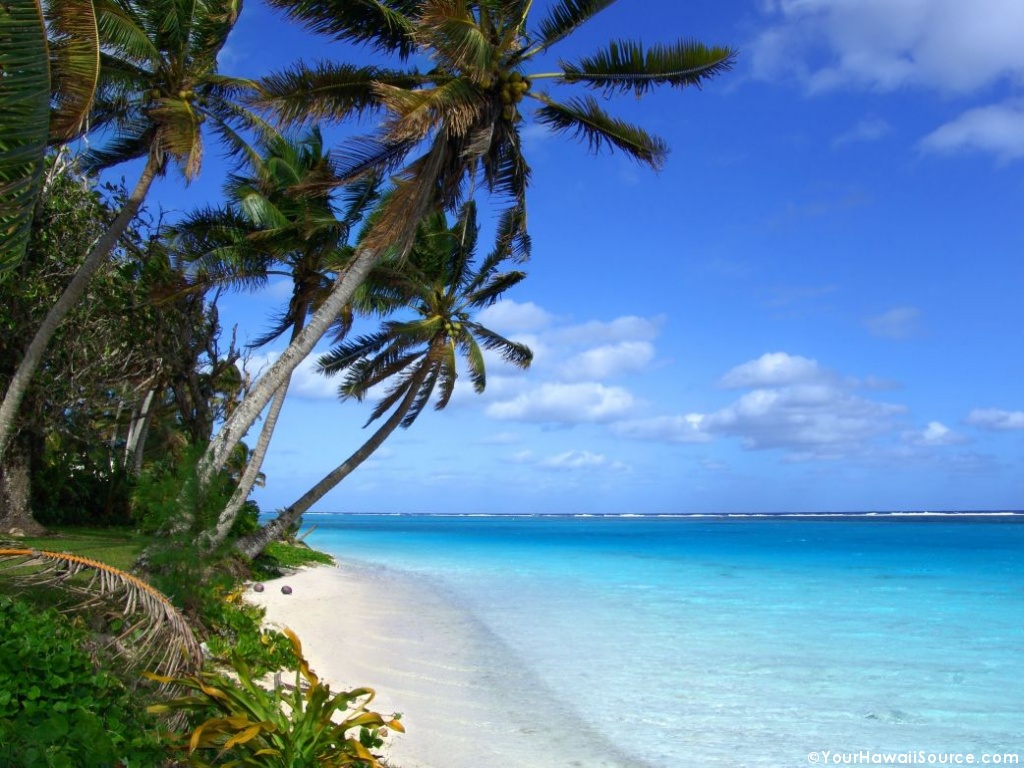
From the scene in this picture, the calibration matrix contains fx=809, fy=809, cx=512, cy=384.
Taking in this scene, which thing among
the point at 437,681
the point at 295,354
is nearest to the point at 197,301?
the point at 295,354

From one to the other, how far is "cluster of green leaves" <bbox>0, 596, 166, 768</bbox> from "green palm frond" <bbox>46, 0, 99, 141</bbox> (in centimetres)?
661

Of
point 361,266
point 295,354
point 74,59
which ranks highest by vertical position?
point 74,59

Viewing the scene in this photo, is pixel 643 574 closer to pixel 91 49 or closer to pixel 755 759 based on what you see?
pixel 755 759

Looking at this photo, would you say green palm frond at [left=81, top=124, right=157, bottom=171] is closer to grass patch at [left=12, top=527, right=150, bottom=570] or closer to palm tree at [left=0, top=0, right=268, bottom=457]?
palm tree at [left=0, top=0, right=268, bottom=457]

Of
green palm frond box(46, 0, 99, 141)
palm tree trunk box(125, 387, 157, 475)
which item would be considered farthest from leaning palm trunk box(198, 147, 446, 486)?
palm tree trunk box(125, 387, 157, 475)

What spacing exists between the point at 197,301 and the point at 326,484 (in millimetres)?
5970

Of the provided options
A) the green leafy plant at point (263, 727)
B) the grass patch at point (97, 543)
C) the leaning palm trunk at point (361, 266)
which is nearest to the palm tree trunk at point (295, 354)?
the leaning palm trunk at point (361, 266)

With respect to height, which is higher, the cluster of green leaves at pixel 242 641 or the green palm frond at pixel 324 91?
the green palm frond at pixel 324 91

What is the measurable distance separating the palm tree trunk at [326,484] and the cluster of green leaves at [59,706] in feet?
29.6

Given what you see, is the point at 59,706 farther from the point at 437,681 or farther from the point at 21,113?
the point at 437,681

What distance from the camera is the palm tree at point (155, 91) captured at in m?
11.2

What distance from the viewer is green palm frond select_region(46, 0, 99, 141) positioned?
937 cm

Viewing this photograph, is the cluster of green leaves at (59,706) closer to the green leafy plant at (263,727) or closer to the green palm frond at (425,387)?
the green leafy plant at (263,727)

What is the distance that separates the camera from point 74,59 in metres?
9.35
